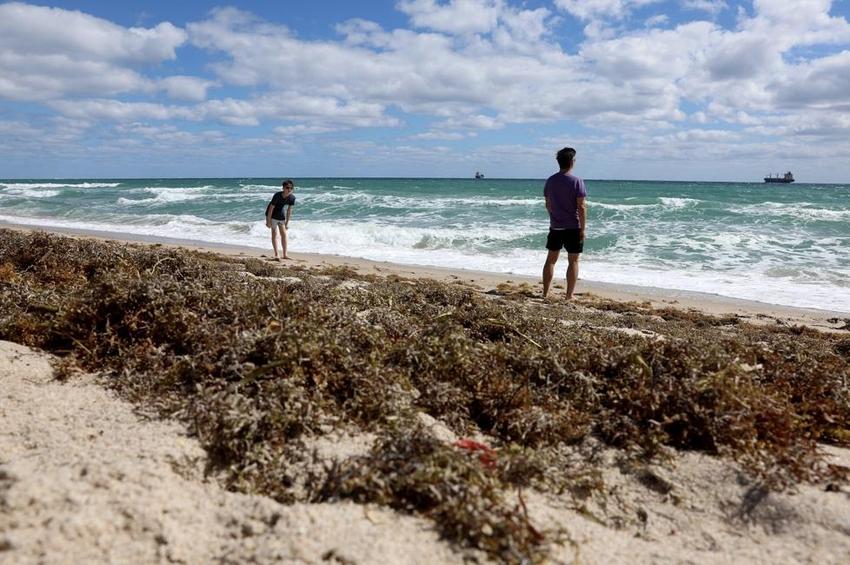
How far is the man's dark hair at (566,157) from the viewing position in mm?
6379

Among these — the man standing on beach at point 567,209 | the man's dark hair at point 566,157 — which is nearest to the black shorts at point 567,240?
the man standing on beach at point 567,209

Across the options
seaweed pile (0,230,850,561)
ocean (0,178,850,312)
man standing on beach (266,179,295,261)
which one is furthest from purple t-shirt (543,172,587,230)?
man standing on beach (266,179,295,261)

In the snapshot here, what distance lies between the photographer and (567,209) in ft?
21.8

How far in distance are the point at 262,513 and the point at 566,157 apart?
5.42 m

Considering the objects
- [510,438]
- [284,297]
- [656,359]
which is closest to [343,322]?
[284,297]

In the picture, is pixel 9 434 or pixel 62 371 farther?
pixel 62 371

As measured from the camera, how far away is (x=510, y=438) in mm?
2441

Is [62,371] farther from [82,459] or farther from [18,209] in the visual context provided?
[18,209]

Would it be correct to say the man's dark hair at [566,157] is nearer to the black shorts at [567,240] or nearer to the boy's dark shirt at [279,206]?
the black shorts at [567,240]

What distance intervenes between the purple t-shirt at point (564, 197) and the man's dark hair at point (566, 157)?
0.12 m

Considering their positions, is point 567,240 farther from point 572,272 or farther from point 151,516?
point 151,516

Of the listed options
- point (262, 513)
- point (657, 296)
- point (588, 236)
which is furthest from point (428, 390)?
point (588, 236)

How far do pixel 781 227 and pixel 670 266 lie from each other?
33.4 ft

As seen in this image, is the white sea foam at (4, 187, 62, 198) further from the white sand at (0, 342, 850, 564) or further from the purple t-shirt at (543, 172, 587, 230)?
the white sand at (0, 342, 850, 564)
